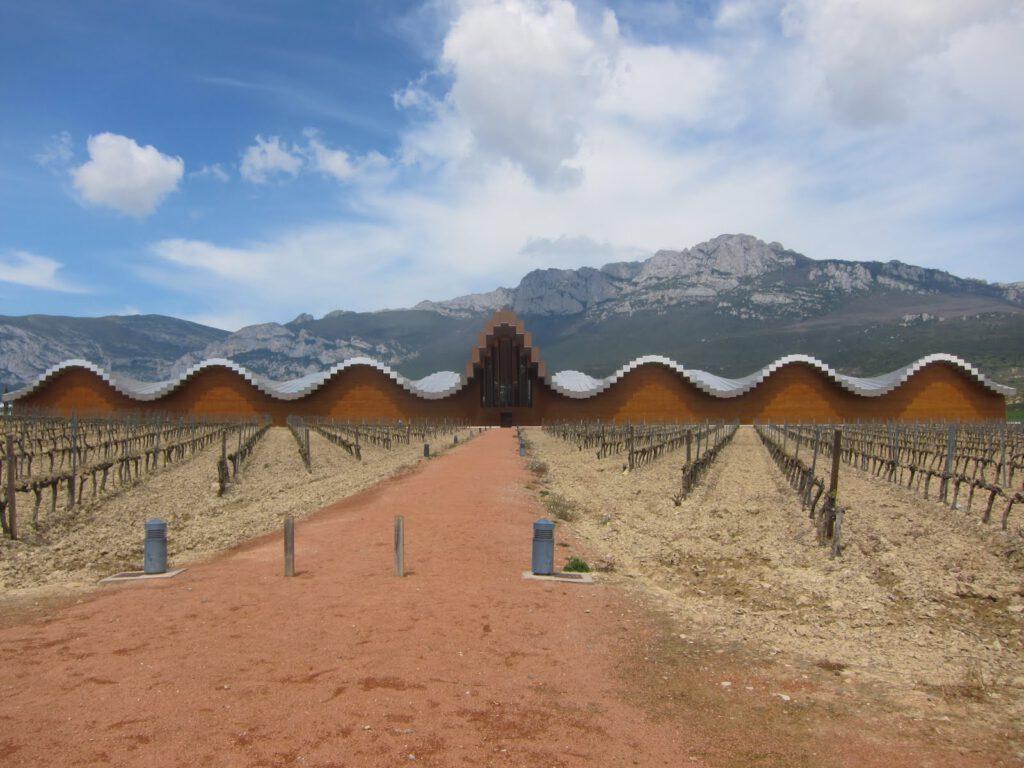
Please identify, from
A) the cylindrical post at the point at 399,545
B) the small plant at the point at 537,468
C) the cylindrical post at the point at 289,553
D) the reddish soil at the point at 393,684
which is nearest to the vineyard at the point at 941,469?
the reddish soil at the point at 393,684

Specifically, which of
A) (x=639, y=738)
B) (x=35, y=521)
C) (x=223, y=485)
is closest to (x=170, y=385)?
(x=223, y=485)

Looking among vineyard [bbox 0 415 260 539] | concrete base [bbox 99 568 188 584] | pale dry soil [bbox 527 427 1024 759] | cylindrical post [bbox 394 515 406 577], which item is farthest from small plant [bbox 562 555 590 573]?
vineyard [bbox 0 415 260 539]

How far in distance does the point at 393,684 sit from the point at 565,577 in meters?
4.36

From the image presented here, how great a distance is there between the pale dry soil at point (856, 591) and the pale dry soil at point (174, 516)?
727cm

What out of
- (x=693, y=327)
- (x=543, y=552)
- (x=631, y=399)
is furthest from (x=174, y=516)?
(x=693, y=327)

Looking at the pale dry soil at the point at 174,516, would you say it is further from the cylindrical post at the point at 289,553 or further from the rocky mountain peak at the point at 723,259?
the rocky mountain peak at the point at 723,259

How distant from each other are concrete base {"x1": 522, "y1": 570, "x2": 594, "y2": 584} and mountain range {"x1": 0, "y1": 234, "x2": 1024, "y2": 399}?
87537 millimetres

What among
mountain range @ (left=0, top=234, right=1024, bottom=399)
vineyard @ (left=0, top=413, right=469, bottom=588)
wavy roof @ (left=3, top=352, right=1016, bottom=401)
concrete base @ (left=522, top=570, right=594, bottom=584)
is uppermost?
mountain range @ (left=0, top=234, right=1024, bottom=399)

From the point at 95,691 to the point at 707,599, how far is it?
739cm

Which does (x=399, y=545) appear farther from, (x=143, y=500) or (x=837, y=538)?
(x=143, y=500)

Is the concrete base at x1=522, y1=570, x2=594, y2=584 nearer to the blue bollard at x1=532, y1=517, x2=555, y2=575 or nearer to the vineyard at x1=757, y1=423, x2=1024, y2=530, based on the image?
the blue bollard at x1=532, y1=517, x2=555, y2=575

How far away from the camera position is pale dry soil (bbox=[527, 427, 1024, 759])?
6473 millimetres

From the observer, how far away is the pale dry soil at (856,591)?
647 cm

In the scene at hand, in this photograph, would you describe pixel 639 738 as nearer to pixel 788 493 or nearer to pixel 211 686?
pixel 211 686
